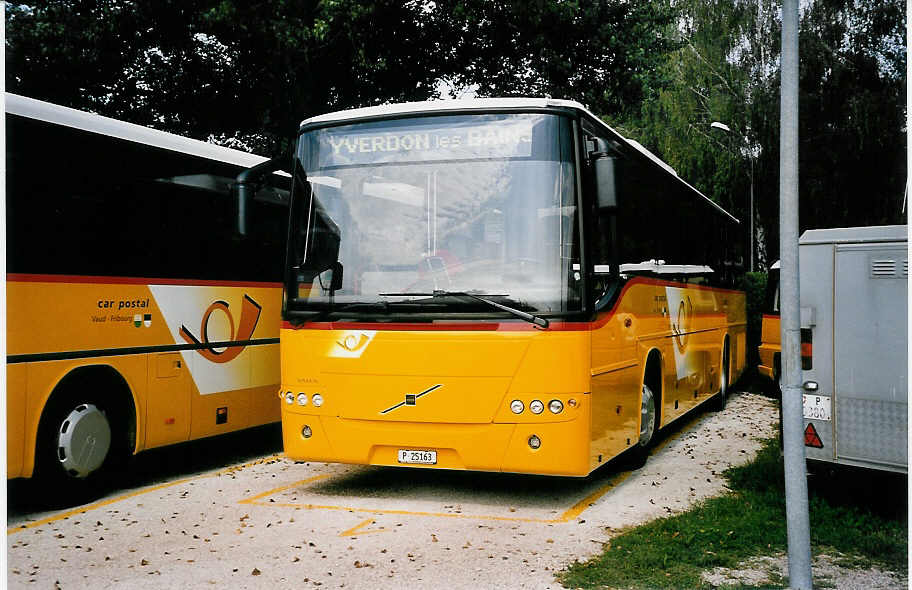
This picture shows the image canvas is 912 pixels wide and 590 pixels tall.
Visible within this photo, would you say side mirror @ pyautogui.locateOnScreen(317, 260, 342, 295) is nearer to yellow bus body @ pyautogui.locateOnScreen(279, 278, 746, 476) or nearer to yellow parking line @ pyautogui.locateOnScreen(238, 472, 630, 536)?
yellow bus body @ pyautogui.locateOnScreen(279, 278, 746, 476)

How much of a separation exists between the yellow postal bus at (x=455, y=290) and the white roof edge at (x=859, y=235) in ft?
5.17

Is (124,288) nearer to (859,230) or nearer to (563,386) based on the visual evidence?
(563,386)

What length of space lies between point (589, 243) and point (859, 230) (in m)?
2.07

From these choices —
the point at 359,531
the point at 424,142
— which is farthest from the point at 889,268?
the point at 359,531

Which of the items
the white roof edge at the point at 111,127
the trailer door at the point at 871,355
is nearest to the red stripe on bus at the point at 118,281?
the white roof edge at the point at 111,127

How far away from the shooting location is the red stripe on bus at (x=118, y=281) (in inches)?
301

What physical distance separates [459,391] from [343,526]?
1.44m

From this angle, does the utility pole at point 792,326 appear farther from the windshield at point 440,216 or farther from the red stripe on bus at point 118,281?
the red stripe on bus at point 118,281

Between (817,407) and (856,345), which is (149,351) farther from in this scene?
(856,345)

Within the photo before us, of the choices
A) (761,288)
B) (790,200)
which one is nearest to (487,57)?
(761,288)

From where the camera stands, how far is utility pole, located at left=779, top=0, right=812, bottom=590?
573 centimetres

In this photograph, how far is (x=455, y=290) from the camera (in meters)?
8.05

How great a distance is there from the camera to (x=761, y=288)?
79.6ft

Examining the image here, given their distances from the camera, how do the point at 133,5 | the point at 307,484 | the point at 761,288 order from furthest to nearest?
the point at 761,288 → the point at 133,5 → the point at 307,484
